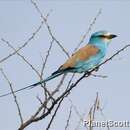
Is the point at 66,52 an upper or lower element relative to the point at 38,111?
upper

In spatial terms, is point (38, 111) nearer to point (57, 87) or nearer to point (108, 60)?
point (57, 87)

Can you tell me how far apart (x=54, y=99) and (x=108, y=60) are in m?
0.49

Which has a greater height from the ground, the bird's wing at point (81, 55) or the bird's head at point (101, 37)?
the bird's head at point (101, 37)

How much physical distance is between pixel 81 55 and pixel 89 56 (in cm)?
17

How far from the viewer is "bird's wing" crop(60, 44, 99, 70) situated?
12.3ft

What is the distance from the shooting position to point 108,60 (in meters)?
2.79

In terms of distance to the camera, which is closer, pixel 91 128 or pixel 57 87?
pixel 91 128

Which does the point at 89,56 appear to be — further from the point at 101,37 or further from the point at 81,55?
the point at 101,37

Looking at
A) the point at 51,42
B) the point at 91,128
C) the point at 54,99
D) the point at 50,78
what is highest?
the point at 51,42

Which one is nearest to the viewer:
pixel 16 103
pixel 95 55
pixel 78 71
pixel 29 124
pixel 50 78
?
pixel 29 124

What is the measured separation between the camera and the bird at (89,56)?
12.1 feet

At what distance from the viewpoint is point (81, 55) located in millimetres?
4117

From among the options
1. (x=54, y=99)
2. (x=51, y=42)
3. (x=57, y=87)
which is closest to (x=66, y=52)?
(x=51, y=42)

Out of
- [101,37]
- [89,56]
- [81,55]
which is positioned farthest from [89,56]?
[101,37]
